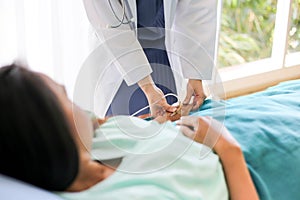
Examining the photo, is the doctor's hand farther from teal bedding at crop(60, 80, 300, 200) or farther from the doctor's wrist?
teal bedding at crop(60, 80, 300, 200)

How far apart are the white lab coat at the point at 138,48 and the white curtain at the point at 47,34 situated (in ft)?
0.76

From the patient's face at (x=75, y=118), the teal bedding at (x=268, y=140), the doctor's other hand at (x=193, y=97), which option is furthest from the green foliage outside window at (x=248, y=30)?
the patient's face at (x=75, y=118)

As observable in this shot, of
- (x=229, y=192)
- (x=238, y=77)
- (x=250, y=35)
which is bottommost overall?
(x=238, y=77)

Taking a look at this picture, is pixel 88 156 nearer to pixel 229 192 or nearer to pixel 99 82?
pixel 229 192

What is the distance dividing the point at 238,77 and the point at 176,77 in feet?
4.51

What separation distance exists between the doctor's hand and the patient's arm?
0.46 feet

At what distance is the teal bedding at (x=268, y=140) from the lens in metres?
1.06

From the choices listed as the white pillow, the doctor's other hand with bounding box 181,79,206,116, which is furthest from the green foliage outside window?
the white pillow

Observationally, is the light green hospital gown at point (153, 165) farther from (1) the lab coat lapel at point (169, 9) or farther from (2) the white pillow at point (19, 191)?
(1) the lab coat lapel at point (169, 9)

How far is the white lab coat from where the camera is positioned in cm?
131

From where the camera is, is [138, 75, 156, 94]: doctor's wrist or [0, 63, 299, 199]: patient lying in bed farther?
[138, 75, 156, 94]: doctor's wrist

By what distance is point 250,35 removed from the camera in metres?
2.83

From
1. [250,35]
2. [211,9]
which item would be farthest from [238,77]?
[211,9]

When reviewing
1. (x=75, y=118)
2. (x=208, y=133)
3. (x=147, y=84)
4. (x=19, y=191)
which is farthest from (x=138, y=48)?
(x=19, y=191)
